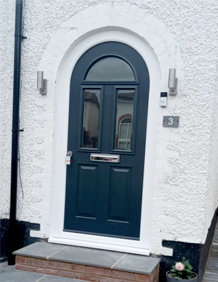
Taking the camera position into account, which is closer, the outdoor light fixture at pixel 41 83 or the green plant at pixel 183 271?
the green plant at pixel 183 271

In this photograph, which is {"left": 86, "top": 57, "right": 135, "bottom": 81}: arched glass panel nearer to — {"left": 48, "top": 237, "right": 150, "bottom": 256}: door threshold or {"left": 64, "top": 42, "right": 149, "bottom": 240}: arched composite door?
{"left": 64, "top": 42, "right": 149, "bottom": 240}: arched composite door

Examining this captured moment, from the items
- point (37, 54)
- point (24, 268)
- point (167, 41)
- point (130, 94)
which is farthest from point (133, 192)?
point (37, 54)

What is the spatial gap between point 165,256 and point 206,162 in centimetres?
116

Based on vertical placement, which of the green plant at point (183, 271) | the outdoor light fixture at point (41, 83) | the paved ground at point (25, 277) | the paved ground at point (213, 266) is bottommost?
the paved ground at point (213, 266)

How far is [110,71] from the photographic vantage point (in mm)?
3979

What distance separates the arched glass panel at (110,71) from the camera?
393cm

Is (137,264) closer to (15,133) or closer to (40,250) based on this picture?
(40,250)

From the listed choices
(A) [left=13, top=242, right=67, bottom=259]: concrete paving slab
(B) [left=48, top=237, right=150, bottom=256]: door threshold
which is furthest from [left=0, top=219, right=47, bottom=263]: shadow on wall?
(B) [left=48, top=237, right=150, bottom=256]: door threshold

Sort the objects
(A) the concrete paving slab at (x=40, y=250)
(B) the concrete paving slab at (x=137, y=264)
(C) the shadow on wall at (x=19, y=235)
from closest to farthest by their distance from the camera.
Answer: (B) the concrete paving slab at (x=137, y=264) < (A) the concrete paving slab at (x=40, y=250) < (C) the shadow on wall at (x=19, y=235)

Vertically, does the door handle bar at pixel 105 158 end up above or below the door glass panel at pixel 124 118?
below

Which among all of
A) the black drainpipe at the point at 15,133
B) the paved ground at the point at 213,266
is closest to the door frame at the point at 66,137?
the black drainpipe at the point at 15,133

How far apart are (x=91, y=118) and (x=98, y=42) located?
3.09 ft

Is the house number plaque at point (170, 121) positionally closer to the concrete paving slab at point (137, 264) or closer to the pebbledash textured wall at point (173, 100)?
the pebbledash textured wall at point (173, 100)

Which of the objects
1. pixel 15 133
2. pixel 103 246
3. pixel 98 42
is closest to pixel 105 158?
pixel 103 246
